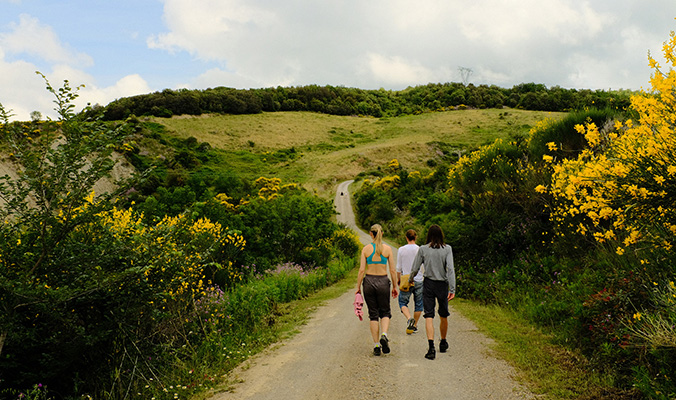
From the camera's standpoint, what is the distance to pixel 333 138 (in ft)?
286

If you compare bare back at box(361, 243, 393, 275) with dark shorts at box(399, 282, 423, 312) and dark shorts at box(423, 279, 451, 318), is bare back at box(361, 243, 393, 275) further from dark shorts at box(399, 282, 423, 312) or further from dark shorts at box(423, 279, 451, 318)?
dark shorts at box(399, 282, 423, 312)

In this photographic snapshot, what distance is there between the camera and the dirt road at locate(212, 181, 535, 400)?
15.1 ft

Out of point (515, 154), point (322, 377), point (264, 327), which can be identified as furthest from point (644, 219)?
point (515, 154)

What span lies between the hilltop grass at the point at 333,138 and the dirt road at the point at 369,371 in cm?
4866

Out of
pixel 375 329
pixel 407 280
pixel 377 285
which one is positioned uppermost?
pixel 377 285

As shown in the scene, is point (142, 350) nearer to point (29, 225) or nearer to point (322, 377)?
point (29, 225)

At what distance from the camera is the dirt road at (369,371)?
182 inches

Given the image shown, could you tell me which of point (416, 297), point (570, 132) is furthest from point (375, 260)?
point (570, 132)

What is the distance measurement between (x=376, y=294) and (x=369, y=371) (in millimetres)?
1149

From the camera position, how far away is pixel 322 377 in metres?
5.12

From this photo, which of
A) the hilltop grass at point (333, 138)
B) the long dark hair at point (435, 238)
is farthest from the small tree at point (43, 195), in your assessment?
the hilltop grass at point (333, 138)

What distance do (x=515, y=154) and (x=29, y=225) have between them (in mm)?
13450

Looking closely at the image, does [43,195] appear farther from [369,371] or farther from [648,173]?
[648,173]

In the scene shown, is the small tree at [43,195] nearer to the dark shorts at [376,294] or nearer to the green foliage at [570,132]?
the dark shorts at [376,294]
